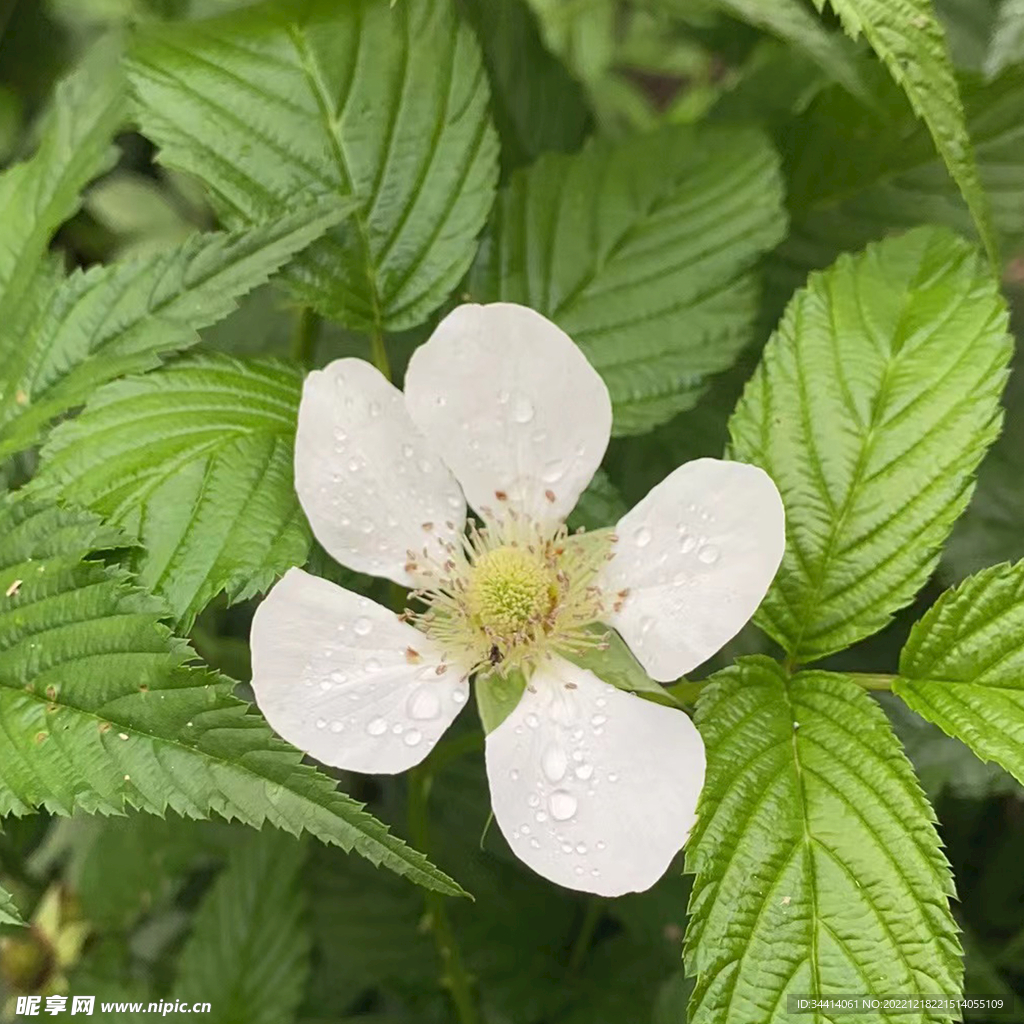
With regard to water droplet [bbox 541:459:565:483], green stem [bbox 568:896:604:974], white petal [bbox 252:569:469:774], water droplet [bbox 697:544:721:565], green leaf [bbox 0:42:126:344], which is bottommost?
green stem [bbox 568:896:604:974]

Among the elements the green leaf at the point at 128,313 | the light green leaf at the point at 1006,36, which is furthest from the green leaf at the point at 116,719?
the light green leaf at the point at 1006,36

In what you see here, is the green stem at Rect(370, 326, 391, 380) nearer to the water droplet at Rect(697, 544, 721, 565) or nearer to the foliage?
the foliage

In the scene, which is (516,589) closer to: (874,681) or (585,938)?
(874,681)

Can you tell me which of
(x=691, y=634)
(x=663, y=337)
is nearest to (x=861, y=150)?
(x=663, y=337)

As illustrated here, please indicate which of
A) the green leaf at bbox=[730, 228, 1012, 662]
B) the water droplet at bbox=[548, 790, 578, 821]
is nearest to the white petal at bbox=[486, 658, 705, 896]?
the water droplet at bbox=[548, 790, 578, 821]

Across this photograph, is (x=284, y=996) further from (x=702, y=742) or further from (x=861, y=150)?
(x=861, y=150)

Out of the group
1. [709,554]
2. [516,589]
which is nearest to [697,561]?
[709,554]
